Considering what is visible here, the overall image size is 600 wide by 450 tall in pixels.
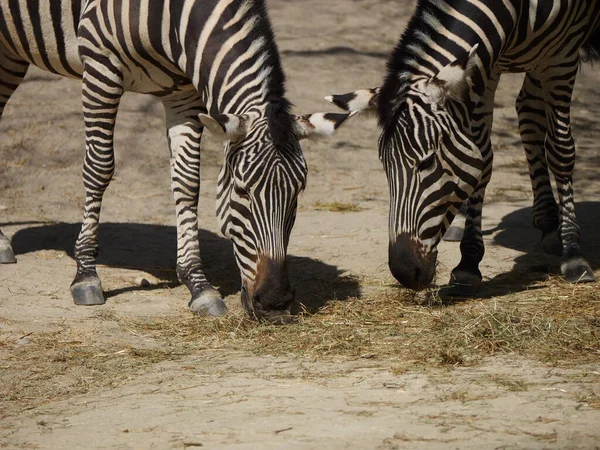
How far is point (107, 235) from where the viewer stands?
840 cm

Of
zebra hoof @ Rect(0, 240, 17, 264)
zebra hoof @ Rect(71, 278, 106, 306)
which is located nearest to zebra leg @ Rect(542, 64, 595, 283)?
zebra hoof @ Rect(71, 278, 106, 306)

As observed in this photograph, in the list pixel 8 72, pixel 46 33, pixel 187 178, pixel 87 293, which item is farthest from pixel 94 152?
pixel 8 72

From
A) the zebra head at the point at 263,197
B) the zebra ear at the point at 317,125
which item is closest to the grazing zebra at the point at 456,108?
the zebra ear at the point at 317,125

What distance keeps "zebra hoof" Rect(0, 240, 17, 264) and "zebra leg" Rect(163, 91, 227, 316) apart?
1.63m

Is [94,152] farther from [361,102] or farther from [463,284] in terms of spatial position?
[463,284]

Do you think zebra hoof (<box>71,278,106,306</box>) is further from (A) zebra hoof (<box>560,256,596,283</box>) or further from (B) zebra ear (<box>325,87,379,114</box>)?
(A) zebra hoof (<box>560,256,596,283</box>)

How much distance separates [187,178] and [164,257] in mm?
1385

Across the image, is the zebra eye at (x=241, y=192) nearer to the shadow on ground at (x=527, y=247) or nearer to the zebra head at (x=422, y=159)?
the zebra head at (x=422, y=159)

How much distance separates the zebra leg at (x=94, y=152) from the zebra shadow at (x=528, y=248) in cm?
280

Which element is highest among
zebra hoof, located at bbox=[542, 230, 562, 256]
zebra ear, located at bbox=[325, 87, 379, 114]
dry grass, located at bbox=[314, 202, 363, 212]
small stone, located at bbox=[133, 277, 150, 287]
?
zebra ear, located at bbox=[325, 87, 379, 114]

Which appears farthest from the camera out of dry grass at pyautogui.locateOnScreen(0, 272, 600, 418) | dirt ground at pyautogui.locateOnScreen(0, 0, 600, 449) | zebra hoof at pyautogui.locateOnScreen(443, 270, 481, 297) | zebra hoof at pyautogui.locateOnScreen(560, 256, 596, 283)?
zebra hoof at pyautogui.locateOnScreen(560, 256, 596, 283)

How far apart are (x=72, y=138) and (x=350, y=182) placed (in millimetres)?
3379

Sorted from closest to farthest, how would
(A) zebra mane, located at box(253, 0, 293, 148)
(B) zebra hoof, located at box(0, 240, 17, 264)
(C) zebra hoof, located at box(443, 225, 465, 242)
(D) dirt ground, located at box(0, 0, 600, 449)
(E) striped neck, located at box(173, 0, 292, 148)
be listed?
(D) dirt ground, located at box(0, 0, 600, 449) < (A) zebra mane, located at box(253, 0, 293, 148) < (E) striped neck, located at box(173, 0, 292, 148) < (B) zebra hoof, located at box(0, 240, 17, 264) < (C) zebra hoof, located at box(443, 225, 465, 242)

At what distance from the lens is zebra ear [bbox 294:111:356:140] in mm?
5711
